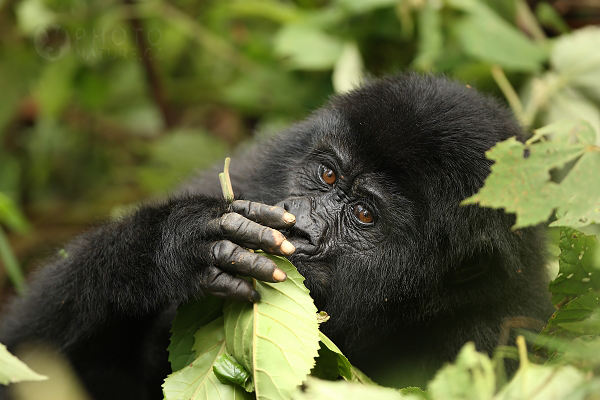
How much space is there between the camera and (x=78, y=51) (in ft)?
18.1

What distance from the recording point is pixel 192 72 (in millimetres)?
6512

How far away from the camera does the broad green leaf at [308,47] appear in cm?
479

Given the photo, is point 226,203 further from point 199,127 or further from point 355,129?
point 199,127

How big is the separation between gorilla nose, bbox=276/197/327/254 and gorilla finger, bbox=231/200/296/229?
21 centimetres

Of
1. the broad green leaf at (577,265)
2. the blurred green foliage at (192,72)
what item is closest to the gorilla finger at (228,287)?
the broad green leaf at (577,265)

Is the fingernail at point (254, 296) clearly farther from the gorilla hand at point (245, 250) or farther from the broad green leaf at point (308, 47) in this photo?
the broad green leaf at point (308, 47)

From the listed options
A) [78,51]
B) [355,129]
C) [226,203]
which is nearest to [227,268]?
[226,203]

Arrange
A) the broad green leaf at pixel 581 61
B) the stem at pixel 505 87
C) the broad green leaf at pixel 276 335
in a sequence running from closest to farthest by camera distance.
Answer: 1. the broad green leaf at pixel 276 335
2. the stem at pixel 505 87
3. the broad green leaf at pixel 581 61

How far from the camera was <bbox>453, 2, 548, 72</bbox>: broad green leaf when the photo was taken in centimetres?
455

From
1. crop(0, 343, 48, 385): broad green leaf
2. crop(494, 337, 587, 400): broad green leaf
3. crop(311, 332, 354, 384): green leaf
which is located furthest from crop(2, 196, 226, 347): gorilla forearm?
crop(494, 337, 587, 400): broad green leaf

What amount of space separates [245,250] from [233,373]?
16.8 inches

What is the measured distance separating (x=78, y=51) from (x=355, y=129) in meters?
3.67

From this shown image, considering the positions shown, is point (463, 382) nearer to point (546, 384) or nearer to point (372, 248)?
point (546, 384)

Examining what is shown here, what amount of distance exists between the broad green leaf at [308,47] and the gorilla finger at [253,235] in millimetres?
2752
